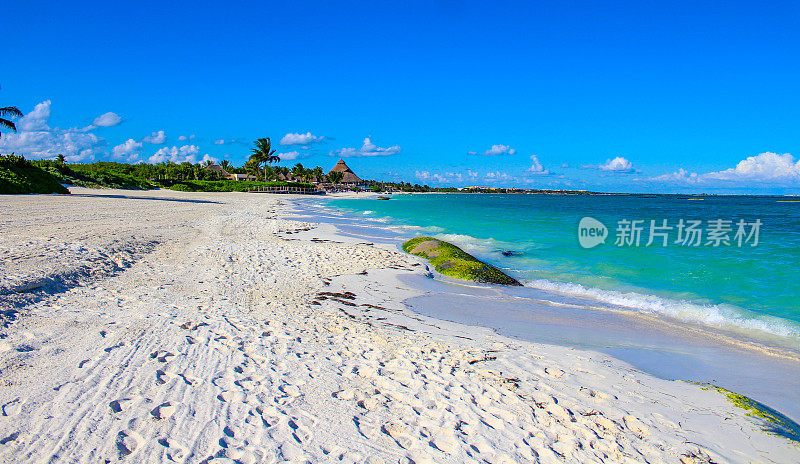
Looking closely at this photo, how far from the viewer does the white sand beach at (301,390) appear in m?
2.92

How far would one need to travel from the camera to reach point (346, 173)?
12394 centimetres

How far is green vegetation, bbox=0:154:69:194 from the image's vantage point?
26.6 metres

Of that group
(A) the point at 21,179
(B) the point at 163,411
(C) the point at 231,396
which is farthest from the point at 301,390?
(A) the point at 21,179

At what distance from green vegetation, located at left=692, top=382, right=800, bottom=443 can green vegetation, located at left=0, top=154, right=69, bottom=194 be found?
A: 36.3 m

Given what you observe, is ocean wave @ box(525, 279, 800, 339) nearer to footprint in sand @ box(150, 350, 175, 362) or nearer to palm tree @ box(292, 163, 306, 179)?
footprint in sand @ box(150, 350, 175, 362)

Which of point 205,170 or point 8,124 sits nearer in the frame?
point 8,124

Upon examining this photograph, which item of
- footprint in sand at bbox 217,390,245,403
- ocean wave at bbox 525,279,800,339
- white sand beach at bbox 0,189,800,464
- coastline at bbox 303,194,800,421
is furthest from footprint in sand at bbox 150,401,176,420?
ocean wave at bbox 525,279,800,339

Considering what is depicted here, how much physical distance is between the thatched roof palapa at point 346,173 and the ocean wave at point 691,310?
116 m

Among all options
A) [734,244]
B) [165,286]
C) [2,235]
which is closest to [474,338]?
[165,286]

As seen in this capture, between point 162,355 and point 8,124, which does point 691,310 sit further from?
point 8,124

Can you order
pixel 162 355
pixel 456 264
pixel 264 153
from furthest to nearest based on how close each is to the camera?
pixel 264 153, pixel 456 264, pixel 162 355

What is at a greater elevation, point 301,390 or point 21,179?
point 21,179

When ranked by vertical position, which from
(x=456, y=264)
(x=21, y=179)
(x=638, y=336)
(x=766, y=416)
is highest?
(x=21, y=179)

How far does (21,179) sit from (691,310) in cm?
3791
